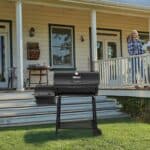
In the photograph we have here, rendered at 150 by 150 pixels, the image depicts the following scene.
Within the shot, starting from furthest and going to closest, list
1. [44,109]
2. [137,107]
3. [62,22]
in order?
[62,22]
[137,107]
[44,109]

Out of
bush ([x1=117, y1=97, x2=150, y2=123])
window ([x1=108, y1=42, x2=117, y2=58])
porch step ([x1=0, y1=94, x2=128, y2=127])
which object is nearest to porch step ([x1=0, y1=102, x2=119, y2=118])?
porch step ([x1=0, y1=94, x2=128, y2=127])

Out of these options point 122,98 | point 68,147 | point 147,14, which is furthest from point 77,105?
point 147,14

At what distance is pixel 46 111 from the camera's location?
1209 cm

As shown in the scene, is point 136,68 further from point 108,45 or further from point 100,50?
point 108,45

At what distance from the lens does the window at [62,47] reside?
17.0 metres

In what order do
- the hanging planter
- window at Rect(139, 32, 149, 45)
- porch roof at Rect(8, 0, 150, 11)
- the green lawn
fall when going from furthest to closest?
window at Rect(139, 32, 149, 45), the hanging planter, porch roof at Rect(8, 0, 150, 11), the green lawn

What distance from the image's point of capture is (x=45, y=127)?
1063cm

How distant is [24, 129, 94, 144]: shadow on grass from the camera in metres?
9.17

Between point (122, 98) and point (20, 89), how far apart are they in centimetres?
322

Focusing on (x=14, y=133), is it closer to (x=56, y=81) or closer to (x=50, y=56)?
(x=56, y=81)

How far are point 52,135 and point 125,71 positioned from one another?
196 inches

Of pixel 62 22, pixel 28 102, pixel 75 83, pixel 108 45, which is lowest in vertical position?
pixel 28 102

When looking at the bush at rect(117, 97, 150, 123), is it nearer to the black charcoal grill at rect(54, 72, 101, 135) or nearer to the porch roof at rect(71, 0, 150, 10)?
the black charcoal grill at rect(54, 72, 101, 135)

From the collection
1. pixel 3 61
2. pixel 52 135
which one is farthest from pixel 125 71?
pixel 52 135
